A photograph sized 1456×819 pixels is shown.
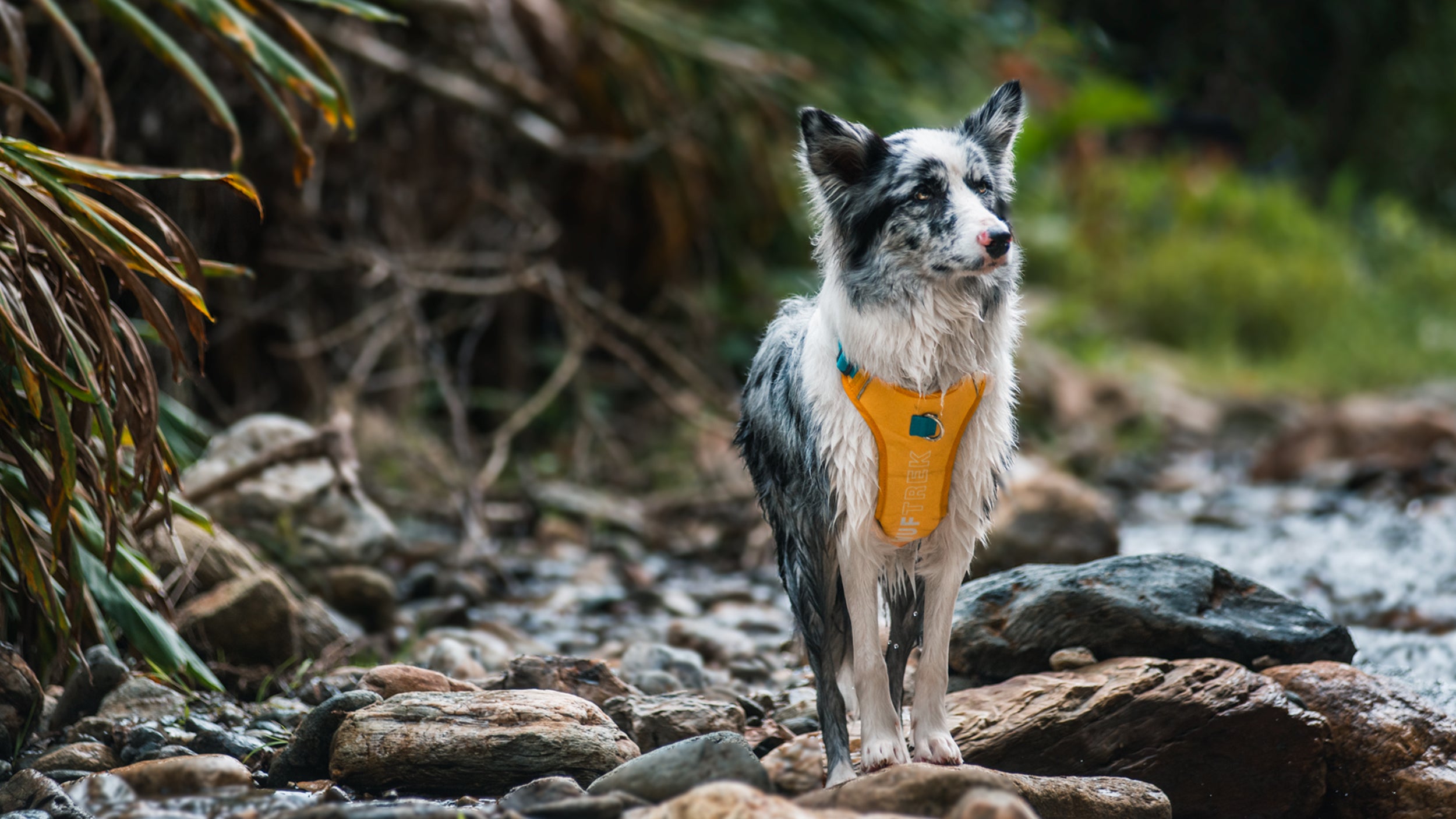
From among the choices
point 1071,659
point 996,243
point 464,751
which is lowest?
point 464,751

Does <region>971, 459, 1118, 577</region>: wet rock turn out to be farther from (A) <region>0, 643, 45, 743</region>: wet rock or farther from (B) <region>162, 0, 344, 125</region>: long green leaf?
(A) <region>0, 643, 45, 743</region>: wet rock

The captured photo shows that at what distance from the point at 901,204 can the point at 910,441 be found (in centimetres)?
54

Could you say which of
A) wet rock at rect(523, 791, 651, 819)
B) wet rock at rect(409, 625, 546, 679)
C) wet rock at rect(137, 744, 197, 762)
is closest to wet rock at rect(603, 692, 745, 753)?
wet rock at rect(523, 791, 651, 819)

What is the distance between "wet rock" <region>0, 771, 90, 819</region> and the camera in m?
2.71

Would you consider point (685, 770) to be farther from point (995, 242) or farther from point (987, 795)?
point (995, 242)

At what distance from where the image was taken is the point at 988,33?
9.09m

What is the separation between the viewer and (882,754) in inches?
113

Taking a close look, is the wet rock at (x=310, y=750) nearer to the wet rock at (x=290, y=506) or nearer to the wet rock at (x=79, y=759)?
the wet rock at (x=79, y=759)

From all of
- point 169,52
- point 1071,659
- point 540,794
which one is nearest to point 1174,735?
point 1071,659

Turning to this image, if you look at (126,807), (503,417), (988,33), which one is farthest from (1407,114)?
(126,807)

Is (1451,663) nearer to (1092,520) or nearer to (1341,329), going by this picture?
(1092,520)

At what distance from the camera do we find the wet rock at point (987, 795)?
8.07ft

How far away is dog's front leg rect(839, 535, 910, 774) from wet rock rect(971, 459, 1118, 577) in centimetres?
263

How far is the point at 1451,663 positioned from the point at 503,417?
5838 mm
